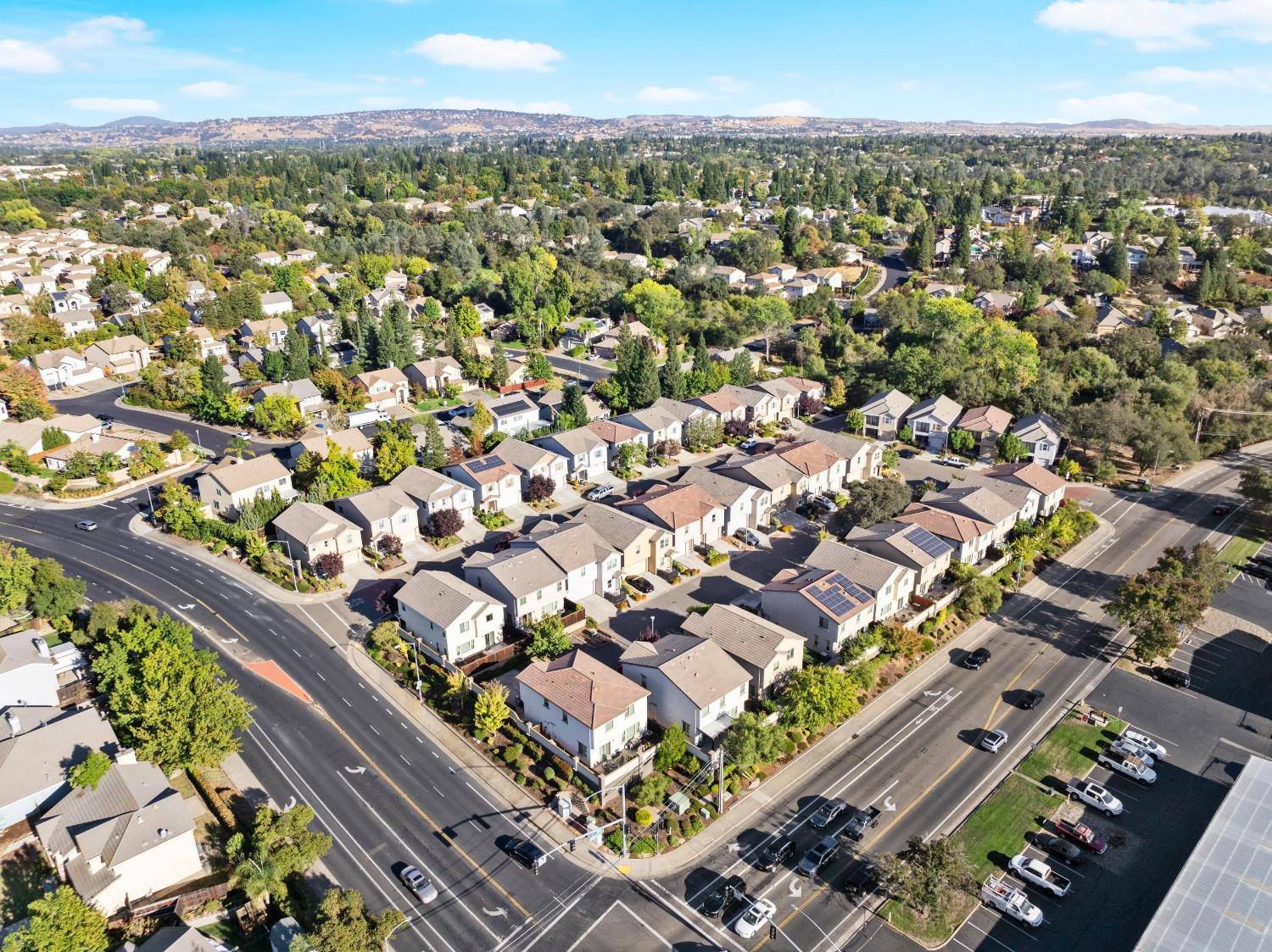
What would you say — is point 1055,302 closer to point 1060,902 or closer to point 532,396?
point 532,396

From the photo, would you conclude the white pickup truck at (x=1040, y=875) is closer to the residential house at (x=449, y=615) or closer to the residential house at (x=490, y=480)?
the residential house at (x=449, y=615)

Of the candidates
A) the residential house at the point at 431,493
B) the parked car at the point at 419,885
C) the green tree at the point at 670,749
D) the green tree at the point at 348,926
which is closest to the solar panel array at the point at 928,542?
the green tree at the point at 670,749

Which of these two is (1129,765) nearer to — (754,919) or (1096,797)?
(1096,797)

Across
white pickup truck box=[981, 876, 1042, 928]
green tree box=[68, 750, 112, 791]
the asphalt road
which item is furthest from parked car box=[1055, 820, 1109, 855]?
green tree box=[68, 750, 112, 791]

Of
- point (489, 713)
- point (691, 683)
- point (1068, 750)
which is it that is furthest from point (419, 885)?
point (1068, 750)

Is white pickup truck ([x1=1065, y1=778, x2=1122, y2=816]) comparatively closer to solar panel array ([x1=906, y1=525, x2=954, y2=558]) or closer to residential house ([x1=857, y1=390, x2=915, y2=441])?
solar panel array ([x1=906, y1=525, x2=954, y2=558])
